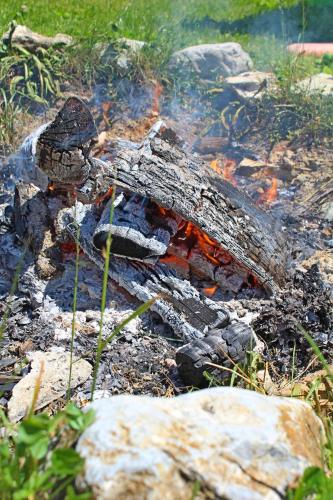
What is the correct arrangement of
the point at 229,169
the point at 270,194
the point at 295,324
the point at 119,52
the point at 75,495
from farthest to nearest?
the point at 119,52
the point at 229,169
the point at 270,194
the point at 295,324
the point at 75,495

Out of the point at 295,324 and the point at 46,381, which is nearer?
the point at 46,381

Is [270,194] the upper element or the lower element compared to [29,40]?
lower

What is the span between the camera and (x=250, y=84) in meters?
5.85

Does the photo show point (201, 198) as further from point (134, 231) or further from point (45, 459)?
point (45, 459)

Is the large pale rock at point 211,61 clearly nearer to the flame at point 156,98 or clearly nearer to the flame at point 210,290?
the flame at point 156,98

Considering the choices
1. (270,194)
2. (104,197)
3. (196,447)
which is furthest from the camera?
(270,194)

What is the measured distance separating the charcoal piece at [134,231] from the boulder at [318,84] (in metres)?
2.74

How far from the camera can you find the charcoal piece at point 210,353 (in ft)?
10.2

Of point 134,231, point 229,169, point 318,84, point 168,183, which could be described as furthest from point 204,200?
point 318,84

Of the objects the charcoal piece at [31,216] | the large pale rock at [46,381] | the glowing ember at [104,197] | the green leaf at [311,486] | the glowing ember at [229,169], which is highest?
the green leaf at [311,486]

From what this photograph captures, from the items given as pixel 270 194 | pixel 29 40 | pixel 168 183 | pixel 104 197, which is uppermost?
pixel 29 40

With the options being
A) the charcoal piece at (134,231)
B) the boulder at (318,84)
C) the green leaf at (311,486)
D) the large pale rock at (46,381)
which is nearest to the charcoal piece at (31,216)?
the charcoal piece at (134,231)

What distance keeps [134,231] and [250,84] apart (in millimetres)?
3006

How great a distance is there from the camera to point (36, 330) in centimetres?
346
